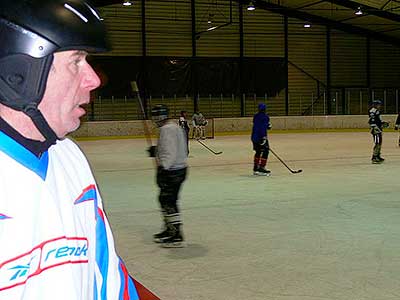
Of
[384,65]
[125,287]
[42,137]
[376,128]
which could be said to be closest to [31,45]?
[42,137]

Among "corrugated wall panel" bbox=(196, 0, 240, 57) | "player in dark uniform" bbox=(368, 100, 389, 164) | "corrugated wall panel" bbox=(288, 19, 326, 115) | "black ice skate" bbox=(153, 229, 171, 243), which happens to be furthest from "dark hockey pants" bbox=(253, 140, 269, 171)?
"corrugated wall panel" bbox=(288, 19, 326, 115)

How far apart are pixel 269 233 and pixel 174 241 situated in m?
1.15

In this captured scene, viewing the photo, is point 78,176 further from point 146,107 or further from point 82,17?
point 146,107

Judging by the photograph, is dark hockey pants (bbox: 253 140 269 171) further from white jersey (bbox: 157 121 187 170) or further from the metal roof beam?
the metal roof beam

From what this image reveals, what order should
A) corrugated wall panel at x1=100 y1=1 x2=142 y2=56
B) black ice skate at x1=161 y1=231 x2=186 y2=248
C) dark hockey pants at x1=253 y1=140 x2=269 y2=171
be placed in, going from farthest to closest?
corrugated wall panel at x1=100 y1=1 x2=142 y2=56
dark hockey pants at x1=253 y1=140 x2=269 y2=171
black ice skate at x1=161 y1=231 x2=186 y2=248

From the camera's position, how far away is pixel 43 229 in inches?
39.7

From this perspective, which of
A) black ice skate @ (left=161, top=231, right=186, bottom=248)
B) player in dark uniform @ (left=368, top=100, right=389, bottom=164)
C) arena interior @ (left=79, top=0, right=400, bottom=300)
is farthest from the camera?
player in dark uniform @ (left=368, top=100, right=389, bottom=164)

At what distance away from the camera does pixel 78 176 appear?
1225mm

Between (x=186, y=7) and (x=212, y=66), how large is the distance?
356cm

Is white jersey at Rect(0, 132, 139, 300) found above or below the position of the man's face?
below

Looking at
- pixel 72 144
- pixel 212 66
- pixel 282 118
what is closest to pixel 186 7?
pixel 212 66

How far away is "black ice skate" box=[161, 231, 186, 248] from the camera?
619 centimetres

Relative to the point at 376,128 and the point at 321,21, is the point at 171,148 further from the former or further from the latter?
the point at 321,21

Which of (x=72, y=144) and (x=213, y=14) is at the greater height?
(x=213, y=14)
